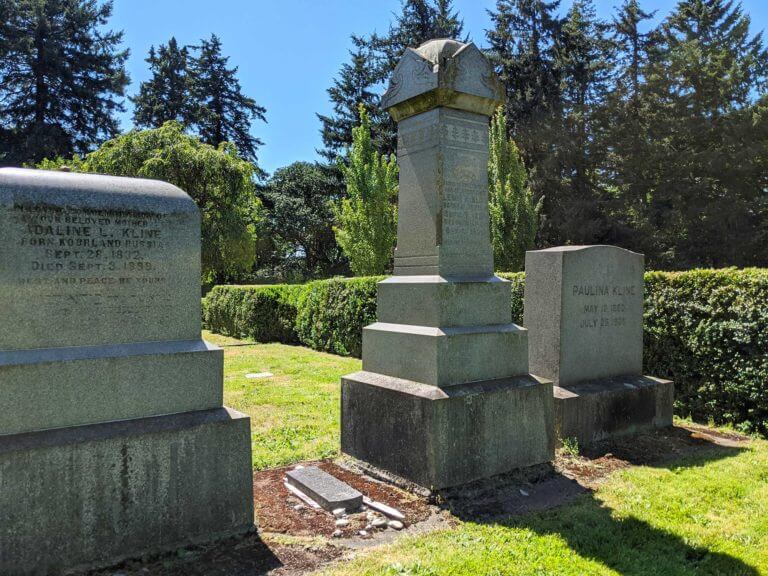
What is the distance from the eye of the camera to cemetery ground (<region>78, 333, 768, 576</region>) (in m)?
3.10

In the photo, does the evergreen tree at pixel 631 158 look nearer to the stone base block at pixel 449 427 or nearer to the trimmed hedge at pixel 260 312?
the trimmed hedge at pixel 260 312

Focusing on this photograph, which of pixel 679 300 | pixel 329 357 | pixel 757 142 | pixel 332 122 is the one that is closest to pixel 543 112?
pixel 757 142

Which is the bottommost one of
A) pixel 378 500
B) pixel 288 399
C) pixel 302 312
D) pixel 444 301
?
pixel 288 399

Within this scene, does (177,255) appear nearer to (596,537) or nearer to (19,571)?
(19,571)

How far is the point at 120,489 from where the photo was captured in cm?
307

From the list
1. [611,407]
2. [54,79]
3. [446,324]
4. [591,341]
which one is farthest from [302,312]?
[54,79]

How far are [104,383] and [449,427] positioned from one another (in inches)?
94.0

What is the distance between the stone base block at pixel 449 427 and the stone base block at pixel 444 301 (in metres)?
0.54

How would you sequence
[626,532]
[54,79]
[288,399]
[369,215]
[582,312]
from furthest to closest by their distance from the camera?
[54,79] → [369,215] → [288,399] → [582,312] → [626,532]

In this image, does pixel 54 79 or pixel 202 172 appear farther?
pixel 54 79

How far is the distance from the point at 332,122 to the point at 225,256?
755 inches

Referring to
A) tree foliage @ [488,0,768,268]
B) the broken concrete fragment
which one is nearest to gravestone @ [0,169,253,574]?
the broken concrete fragment

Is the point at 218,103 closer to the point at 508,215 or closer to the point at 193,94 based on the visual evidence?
the point at 193,94

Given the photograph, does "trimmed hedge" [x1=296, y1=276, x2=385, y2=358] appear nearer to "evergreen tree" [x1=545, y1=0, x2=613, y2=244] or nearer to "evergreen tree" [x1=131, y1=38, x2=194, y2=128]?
"evergreen tree" [x1=545, y1=0, x2=613, y2=244]
